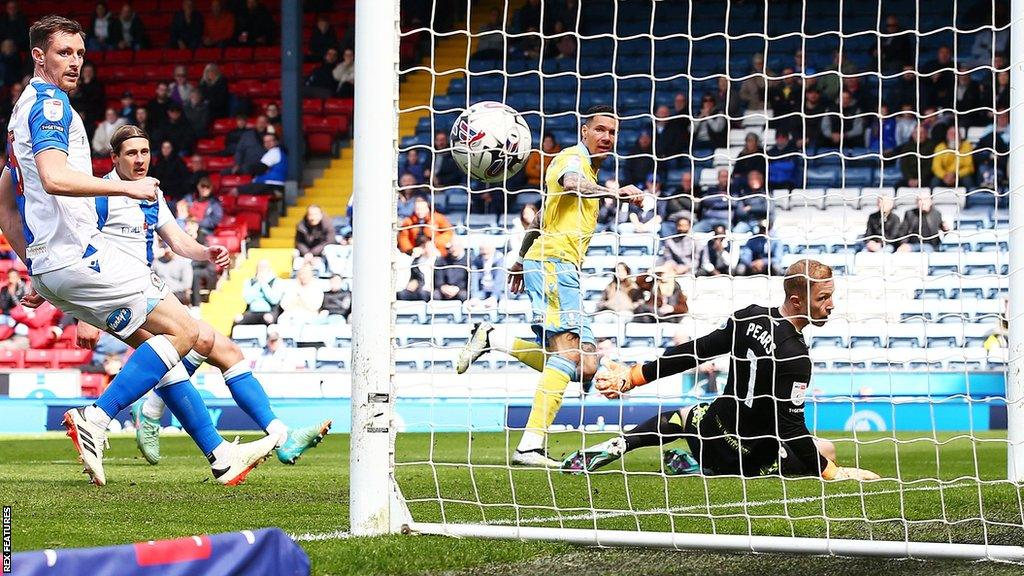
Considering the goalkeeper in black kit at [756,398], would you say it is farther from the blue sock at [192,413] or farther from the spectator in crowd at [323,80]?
the spectator in crowd at [323,80]

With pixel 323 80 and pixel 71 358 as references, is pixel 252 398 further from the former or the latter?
pixel 323 80

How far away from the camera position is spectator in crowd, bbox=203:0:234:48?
2217 cm

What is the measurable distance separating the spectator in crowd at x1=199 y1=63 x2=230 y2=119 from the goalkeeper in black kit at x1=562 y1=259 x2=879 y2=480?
14.9 m

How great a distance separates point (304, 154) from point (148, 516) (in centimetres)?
1601

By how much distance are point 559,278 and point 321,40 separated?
47.9 ft

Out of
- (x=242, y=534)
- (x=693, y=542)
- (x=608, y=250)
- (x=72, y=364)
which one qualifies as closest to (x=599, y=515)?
(x=693, y=542)

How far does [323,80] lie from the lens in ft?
68.7

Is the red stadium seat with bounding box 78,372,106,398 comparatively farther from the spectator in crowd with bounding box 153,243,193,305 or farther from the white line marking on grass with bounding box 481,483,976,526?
the white line marking on grass with bounding box 481,483,976,526

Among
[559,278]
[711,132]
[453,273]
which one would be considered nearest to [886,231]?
[453,273]

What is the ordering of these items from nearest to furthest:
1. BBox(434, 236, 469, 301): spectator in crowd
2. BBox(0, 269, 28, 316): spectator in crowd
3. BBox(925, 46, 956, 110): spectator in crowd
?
1. BBox(434, 236, 469, 301): spectator in crowd
2. BBox(925, 46, 956, 110): spectator in crowd
3. BBox(0, 269, 28, 316): spectator in crowd

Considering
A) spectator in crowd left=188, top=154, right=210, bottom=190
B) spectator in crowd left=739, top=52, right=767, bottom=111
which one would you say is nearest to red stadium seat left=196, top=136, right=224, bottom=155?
spectator in crowd left=188, top=154, right=210, bottom=190

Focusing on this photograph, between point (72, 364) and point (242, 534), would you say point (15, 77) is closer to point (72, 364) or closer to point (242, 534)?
point (72, 364)

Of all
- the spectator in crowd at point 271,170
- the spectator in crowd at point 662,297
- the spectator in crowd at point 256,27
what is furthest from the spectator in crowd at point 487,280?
the spectator in crowd at point 256,27

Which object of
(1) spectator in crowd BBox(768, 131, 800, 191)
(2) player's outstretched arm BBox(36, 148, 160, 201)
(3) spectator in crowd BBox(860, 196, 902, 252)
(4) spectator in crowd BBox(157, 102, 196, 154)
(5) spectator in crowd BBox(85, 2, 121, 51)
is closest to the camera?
(2) player's outstretched arm BBox(36, 148, 160, 201)
